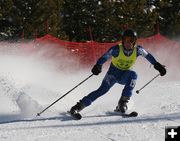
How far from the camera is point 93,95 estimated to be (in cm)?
870

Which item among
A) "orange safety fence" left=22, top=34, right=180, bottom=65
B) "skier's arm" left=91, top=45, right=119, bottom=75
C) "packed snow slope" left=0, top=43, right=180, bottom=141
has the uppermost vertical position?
"skier's arm" left=91, top=45, right=119, bottom=75

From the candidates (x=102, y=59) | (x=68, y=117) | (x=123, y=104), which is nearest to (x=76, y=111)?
(x=68, y=117)

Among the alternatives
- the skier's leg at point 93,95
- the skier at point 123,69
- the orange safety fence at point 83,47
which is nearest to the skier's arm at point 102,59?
the skier at point 123,69

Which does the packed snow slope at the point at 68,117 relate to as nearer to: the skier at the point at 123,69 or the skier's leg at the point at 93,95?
the skier's leg at the point at 93,95

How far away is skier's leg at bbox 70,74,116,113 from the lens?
850 cm

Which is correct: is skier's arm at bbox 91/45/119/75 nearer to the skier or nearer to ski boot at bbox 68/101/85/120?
the skier

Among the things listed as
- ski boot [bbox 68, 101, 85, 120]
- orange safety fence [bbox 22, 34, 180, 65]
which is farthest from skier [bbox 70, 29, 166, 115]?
orange safety fence [bbox 22, 34, 180, 65]

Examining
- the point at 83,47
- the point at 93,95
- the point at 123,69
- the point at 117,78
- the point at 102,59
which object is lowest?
the point at 83,47

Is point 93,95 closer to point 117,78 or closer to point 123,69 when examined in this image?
point 117,78

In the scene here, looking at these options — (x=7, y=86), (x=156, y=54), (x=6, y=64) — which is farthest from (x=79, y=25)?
(x=7, y=86)

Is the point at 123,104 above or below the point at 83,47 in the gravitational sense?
above

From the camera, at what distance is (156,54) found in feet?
62.0

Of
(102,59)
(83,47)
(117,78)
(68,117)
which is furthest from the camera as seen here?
(83,47)

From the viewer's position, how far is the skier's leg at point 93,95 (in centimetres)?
850
